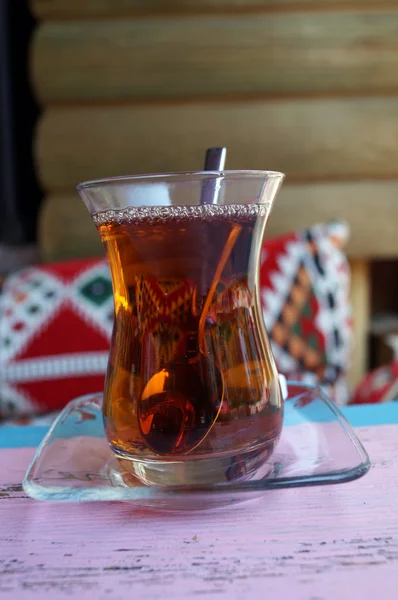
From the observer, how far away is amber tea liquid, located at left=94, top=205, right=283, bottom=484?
440 mm

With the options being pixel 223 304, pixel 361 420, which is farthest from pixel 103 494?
pixel 361 420

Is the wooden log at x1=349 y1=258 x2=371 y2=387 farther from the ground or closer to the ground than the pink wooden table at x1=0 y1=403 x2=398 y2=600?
closer to the ground

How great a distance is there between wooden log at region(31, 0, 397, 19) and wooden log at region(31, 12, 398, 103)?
0.08 feet

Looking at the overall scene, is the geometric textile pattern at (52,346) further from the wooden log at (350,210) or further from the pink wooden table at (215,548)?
the pink wooden table at (215,548)

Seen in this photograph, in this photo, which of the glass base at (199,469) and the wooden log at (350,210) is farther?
the wooden log at (350,210)

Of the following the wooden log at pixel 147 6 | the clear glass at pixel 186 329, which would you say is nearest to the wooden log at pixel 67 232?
the wooden log at pixel 147 6

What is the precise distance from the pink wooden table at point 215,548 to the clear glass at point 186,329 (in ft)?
0.15

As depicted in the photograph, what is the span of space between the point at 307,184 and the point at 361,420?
1.22m

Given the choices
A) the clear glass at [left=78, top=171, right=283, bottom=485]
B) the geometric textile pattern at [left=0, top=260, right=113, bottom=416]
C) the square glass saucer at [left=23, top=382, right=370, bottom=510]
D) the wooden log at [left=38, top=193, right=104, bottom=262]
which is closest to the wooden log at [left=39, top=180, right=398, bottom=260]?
the wooden log at [left=38, top=193, right=104, bottom=262]

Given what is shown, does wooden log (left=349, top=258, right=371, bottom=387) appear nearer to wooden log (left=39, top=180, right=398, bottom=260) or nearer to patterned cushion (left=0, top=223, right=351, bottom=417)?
wooden log (left=39, top=180, right=398, bottom=260)

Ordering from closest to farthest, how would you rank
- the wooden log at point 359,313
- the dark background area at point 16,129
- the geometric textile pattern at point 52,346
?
the geometric textile pattern at point 52,346, the wooden log at point 359,313, the dark background area at point 16,129

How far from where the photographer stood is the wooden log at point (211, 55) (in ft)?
5.42

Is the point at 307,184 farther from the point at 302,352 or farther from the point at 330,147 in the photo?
the point at 302,352

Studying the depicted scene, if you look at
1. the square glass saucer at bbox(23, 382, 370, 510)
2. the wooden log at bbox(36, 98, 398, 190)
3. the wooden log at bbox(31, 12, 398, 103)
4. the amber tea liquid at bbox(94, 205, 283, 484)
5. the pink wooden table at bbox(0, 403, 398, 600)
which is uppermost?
the wooden log at bbox(31, 12, 398, 103)
